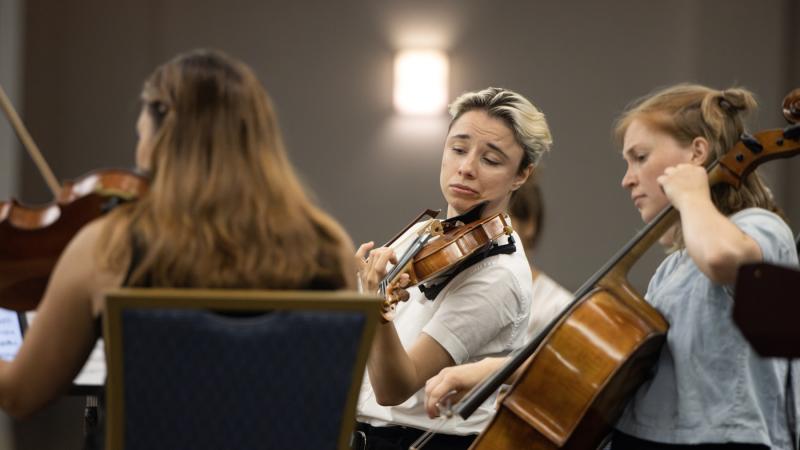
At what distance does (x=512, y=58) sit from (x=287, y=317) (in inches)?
115

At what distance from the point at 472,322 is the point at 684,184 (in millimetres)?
572

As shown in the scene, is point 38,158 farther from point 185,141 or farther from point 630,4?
point 630,4

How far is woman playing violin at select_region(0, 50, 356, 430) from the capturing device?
1.35 m

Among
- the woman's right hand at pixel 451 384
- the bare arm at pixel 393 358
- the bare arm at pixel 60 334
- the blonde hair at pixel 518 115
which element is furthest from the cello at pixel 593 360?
the bare arm at pixel 60 334

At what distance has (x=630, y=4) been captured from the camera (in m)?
4.05

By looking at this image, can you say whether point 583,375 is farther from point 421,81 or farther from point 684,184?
point 421,81

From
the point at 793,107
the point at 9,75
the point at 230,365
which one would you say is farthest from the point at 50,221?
the point at 9,75

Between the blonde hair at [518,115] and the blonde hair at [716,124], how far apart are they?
42 cm

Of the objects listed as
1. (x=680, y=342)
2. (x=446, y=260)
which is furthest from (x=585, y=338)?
(x=446, y=260)

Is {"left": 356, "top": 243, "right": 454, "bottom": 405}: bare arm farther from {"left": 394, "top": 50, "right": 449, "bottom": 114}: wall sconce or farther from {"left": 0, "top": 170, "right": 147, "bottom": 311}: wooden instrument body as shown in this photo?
{"left": 394, "top": 50, "right": 449, "bottom": 114}: wall sconce

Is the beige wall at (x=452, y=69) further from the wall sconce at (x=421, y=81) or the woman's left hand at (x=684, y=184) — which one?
the woman's left hand at (x=684, y=184)

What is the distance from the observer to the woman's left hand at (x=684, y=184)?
1.59 m

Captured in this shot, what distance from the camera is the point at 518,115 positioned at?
2.18m

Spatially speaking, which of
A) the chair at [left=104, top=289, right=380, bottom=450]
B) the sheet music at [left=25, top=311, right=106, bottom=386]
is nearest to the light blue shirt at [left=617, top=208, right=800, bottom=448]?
the chair at [left=104, top=289, right=380, bottom=450]
